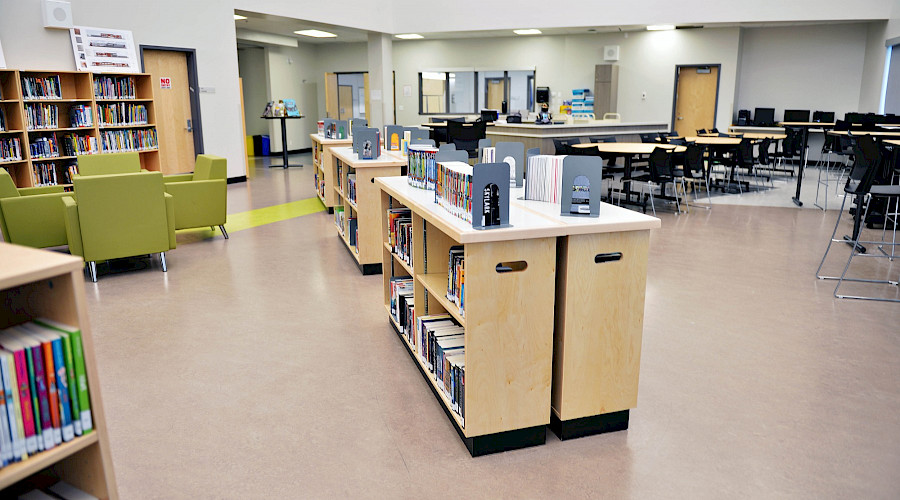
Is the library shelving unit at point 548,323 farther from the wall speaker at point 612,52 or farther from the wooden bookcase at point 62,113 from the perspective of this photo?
the wall speaker at point 612,52

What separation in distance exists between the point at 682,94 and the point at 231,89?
10564 mm

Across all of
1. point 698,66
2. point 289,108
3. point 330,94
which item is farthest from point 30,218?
point 698,66

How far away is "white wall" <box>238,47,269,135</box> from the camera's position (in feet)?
56.4

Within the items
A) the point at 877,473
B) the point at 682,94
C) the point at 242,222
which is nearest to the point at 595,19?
the point at 682,94

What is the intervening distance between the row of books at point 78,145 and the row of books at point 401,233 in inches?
245

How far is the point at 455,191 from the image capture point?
115 inches

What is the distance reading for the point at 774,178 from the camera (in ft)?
41.4

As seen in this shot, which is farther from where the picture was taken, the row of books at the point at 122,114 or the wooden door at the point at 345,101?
the wooden door at the point at 345,101

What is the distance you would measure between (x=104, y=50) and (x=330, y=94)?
9926 millimetres

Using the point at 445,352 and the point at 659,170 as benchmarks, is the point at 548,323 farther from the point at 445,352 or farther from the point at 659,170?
the point at 659,170

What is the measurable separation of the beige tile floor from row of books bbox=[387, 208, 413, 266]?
61cm

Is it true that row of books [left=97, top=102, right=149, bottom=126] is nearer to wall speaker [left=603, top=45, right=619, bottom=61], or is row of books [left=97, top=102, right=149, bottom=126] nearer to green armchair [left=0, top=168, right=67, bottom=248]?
green armchair [left=0, top=168, right=67, bottom=248]

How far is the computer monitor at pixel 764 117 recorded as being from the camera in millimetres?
14633

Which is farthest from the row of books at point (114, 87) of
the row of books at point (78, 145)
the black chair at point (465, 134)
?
the black chair at point (465, 134)
